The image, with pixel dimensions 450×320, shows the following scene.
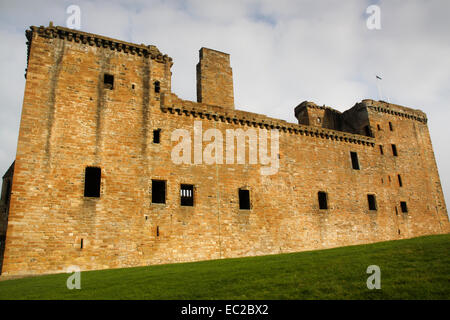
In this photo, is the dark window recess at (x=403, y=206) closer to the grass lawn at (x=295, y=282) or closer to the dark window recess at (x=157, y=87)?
the grass lawn at (x=295, y=282)

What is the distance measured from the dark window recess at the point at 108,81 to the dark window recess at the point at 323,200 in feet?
45.4

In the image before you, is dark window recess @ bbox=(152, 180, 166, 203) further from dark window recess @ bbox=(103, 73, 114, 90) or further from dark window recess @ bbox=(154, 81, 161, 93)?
dark window recess @ bbox=(103, 73, 114, 90)

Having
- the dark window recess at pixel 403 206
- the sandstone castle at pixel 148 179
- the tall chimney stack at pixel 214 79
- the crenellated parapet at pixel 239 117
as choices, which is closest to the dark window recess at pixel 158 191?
the sandstone castle at pixel 148 179

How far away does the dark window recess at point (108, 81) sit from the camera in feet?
57.3

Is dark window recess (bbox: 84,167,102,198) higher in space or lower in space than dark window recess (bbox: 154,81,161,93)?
lower

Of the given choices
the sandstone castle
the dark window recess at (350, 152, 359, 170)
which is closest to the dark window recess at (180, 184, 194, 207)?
the sandstone castle

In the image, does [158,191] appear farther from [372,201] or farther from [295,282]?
[372,201]

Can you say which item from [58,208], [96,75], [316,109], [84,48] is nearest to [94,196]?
[58,208]

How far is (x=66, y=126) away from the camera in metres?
15.7

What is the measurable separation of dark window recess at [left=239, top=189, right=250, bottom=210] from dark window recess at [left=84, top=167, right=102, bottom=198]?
7559 millimetres

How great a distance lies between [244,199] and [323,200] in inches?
227

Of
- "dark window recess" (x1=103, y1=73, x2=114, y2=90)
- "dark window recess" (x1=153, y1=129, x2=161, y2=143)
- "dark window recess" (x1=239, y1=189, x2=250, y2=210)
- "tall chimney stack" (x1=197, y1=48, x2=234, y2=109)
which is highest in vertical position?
"tall chimney stack" (x1=197, y1=48, x2=234, y2=109)

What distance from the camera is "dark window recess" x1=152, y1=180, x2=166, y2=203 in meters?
17.1

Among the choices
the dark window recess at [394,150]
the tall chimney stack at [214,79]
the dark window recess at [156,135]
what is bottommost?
the dark window recess at [156,135]
